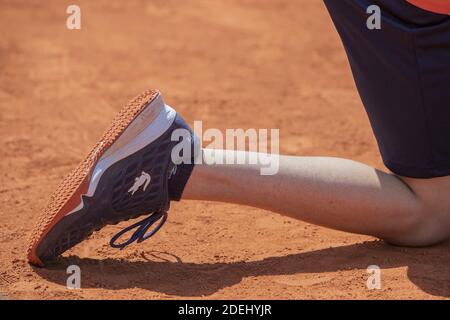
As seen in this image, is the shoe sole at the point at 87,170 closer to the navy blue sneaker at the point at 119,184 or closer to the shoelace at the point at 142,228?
the navy blue sneaker at the point at 119,184

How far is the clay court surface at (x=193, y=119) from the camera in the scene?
7.71 ft

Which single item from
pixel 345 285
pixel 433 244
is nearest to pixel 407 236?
pixel 433 244

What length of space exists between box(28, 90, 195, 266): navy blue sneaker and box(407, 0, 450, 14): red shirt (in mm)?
770

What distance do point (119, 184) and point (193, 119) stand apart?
1.46 metres

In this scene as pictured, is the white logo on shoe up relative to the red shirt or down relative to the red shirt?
down

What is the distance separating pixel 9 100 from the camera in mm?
4035

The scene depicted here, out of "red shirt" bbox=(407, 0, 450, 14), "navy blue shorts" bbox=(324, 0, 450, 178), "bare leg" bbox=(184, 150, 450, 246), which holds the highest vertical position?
"red shirt" bbox=(407, 0, 450, 14)

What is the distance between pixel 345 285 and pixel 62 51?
9.54 feet

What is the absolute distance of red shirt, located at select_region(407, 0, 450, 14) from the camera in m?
2.27

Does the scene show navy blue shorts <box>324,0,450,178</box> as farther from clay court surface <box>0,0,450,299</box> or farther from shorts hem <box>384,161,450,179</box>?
clay court surface <box>0,0,450,299</box>

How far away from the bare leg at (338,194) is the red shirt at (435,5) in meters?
0.51

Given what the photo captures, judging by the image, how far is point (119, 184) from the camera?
2.37 m

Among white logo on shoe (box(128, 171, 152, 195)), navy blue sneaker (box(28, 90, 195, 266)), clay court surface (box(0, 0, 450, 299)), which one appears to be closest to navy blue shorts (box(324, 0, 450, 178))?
clay court surface (box(0, 0, 450, 299))
